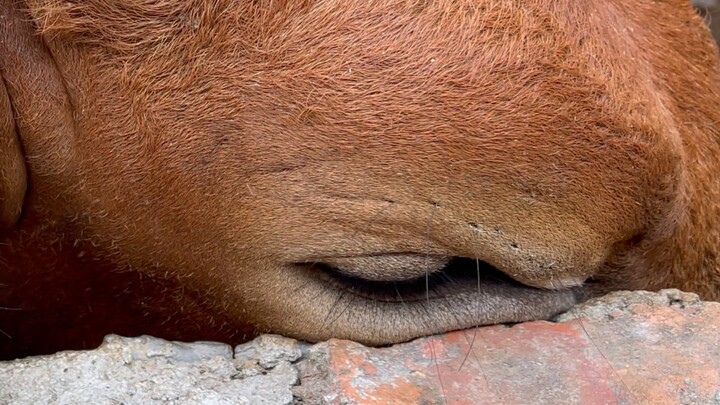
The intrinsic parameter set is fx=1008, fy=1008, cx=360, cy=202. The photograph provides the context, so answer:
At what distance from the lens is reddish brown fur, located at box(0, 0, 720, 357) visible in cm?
192

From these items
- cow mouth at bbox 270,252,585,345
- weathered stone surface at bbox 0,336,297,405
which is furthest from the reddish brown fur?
weathered stone surface at bbox 0,336,297,405

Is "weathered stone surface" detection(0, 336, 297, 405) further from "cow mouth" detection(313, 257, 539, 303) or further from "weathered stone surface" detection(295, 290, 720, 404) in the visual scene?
"cow mouth" detection(313, 257, 539, 303)

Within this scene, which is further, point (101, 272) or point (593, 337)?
point (101, 272)

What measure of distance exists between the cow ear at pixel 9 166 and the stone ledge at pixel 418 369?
0.35 meters

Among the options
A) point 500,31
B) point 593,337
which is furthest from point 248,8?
point 593,337

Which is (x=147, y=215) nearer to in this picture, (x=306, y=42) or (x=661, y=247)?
(x=306, y=42)

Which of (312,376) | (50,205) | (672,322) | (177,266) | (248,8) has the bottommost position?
(672,322)

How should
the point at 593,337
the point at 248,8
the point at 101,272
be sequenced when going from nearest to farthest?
the point at 248,8
the point at 593,337
the point at 101,272

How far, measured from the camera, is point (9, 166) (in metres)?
2.07

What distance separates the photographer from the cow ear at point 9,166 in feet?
6.64

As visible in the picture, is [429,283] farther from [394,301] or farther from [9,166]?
[9,166]

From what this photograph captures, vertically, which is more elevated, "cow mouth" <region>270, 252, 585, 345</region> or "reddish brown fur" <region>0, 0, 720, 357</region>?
"reddish brown fur" <region>0, 0, 720, 357</region>

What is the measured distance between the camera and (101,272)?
88.4 inches

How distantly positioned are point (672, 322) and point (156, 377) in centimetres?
107
